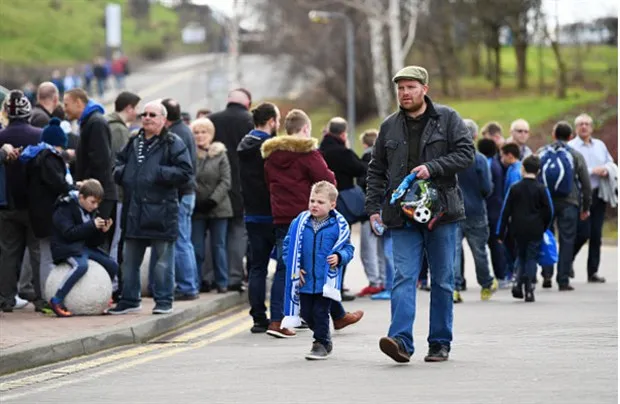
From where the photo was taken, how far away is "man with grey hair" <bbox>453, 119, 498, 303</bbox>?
17625 mm

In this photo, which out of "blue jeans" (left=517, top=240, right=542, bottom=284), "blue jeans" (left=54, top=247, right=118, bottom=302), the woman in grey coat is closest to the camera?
"blue jeans" (left=54, top=247, right=118, bottom=302)

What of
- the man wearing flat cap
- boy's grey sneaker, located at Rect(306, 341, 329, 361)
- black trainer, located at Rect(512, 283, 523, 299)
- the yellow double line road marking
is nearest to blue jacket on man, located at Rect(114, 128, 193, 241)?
the yellow double line road marking

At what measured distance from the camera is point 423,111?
447 inches

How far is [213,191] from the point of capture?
17.5 m

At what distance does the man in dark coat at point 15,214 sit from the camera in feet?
50.2

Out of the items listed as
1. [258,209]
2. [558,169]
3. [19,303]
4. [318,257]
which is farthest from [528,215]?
Result: [318,257]

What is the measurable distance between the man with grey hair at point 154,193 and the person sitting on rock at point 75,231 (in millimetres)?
251

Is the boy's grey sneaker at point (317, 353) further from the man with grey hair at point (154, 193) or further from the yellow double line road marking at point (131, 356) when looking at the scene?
the man with grey hair at point (154, 193)

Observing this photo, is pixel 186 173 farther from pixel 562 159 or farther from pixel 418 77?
pixel 562 159

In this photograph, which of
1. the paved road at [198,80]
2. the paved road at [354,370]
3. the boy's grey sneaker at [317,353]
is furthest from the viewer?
the paved road at [198,80]

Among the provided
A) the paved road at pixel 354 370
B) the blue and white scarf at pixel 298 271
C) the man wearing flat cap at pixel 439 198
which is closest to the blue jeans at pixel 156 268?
the paved road at pixel 354 370

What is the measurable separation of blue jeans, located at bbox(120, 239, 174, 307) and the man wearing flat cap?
12.7 ft

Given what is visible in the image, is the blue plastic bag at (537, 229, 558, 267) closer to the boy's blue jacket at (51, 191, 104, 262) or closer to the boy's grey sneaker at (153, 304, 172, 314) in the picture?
the boy's grey sneaker at (153, 304, 172, 314)

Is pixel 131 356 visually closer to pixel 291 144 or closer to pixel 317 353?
pixel 317 353
